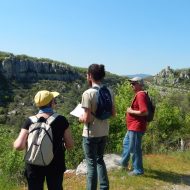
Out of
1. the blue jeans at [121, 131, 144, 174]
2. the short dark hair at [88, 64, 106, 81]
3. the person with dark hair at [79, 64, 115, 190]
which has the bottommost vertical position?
the blue jeans at [121, 131, 144, 174]

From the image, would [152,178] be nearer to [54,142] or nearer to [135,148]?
[135,148]

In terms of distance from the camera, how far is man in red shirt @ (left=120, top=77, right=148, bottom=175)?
25.2 ft

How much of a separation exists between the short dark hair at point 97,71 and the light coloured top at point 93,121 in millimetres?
193

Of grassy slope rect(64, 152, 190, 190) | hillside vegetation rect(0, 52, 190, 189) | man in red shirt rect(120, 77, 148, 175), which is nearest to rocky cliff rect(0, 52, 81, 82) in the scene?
hillside vegetation rect(0, 52, 190, 189)

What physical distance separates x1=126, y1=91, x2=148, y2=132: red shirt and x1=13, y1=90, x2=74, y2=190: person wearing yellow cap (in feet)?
9.20

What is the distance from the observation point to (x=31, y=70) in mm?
142250

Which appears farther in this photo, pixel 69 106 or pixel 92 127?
pixel 69 106

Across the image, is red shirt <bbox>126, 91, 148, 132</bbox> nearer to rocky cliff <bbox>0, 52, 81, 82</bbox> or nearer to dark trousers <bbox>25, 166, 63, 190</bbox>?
dark trousers <bbox>25, 166, 63, 190</bbox>

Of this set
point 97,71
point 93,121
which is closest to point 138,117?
point 93,121

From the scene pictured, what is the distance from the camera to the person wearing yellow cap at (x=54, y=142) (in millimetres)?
5039

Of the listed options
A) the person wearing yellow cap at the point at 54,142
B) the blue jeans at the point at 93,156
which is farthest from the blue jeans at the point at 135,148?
the person wearing yellow cap at the point at 54,142

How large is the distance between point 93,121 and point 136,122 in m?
1.90

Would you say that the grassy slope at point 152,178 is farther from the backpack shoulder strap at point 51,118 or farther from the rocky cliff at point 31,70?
the rocky cliff at point 31,70

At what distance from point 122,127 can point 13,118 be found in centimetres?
6175
